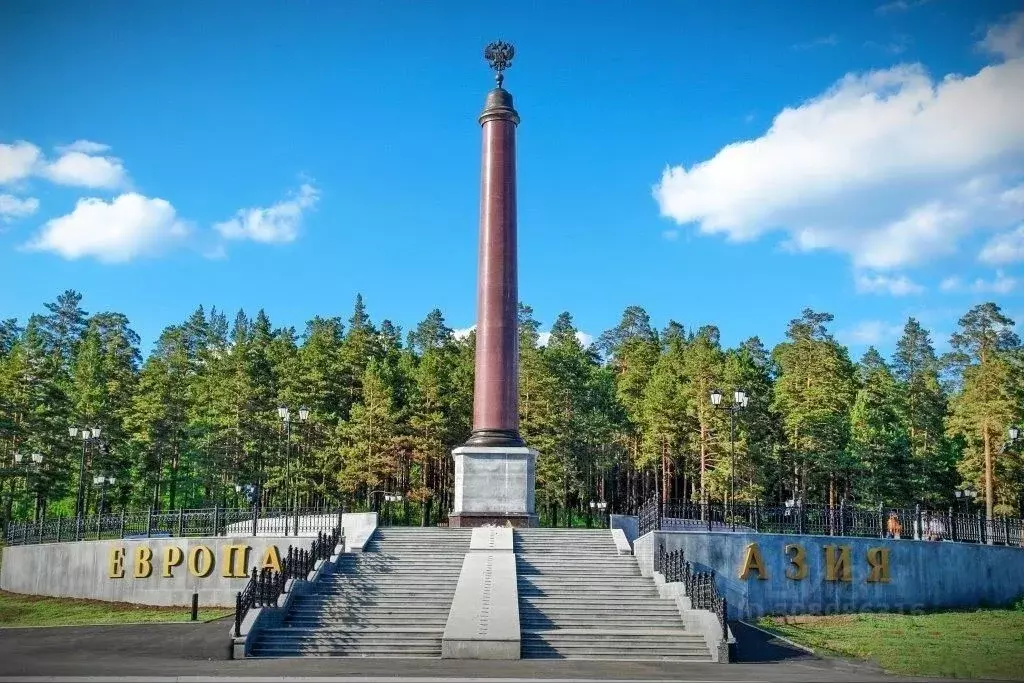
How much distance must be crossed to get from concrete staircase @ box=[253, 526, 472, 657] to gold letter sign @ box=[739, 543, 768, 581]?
27.4ft

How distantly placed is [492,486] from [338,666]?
15092mm

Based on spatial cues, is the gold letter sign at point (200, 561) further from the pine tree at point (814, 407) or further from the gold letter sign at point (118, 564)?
the pine tree at point (814, 407)

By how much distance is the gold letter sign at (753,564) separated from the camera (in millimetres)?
29047

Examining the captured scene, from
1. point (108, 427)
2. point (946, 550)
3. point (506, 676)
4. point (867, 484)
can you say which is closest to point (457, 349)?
point (108, 427)

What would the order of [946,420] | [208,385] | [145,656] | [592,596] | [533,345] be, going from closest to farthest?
[145,656] < [592,596] < [946,420] < [533,345] < [208,385]

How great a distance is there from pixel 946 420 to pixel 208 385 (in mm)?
56684

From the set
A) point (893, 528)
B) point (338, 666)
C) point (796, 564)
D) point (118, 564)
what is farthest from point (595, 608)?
point (118, 564)

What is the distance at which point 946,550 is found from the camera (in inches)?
1275

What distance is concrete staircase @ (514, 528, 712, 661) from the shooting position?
2052 cm

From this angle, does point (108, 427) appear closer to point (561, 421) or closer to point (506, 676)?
point (561, 421)

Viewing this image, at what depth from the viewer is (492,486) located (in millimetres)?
33250

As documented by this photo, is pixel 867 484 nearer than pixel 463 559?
No

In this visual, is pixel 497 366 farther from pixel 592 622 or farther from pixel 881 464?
pixel 881 464

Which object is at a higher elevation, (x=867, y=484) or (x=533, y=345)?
(x=533, y=345)
